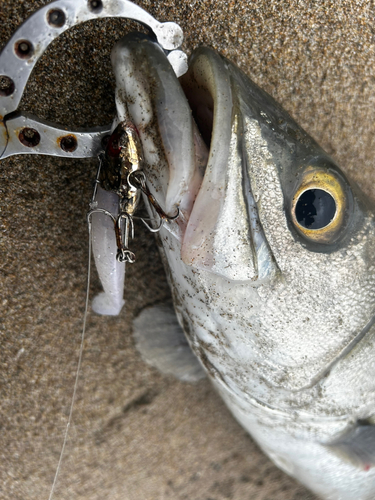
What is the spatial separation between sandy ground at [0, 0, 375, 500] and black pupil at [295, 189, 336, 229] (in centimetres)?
44

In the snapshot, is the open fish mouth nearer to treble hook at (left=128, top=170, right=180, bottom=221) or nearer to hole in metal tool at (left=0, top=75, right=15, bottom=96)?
treble hook at (left=128, top=170, right=180, bottom=221)

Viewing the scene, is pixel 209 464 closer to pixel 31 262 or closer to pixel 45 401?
pixel 45 401

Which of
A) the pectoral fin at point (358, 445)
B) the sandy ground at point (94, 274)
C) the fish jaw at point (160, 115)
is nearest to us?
the fish jaw at point (160, 115)

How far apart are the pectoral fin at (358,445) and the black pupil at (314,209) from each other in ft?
2.01

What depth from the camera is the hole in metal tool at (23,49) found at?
2.48 feet

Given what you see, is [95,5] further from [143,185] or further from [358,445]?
[358,445]

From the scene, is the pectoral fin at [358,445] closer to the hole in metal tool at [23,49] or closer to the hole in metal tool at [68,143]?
the hole in metal tool at [68,143]

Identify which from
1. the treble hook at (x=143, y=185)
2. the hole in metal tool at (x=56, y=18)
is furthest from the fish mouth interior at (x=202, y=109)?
the hole in metal tool at (x=56, y=18)

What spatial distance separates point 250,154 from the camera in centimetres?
73

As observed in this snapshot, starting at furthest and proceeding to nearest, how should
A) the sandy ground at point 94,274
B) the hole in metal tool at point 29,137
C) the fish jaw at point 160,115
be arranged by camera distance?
the sandy ground at point 94,274 → the hole in metal tool at point 29,137 → the fish jaw at point 160,115

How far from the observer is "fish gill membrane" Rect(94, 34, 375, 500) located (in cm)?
72

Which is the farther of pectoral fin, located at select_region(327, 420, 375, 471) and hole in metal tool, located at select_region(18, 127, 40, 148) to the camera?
pectoral fin, located at select_region(327, 420, 375, 471)

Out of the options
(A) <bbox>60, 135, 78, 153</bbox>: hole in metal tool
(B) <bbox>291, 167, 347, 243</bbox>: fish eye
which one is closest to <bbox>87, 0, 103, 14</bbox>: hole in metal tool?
(A) <bbox>60, 135, 78, 153</bbox>: hole in metal tool

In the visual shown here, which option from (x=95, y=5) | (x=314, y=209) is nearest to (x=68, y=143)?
(x=95, y=5)
